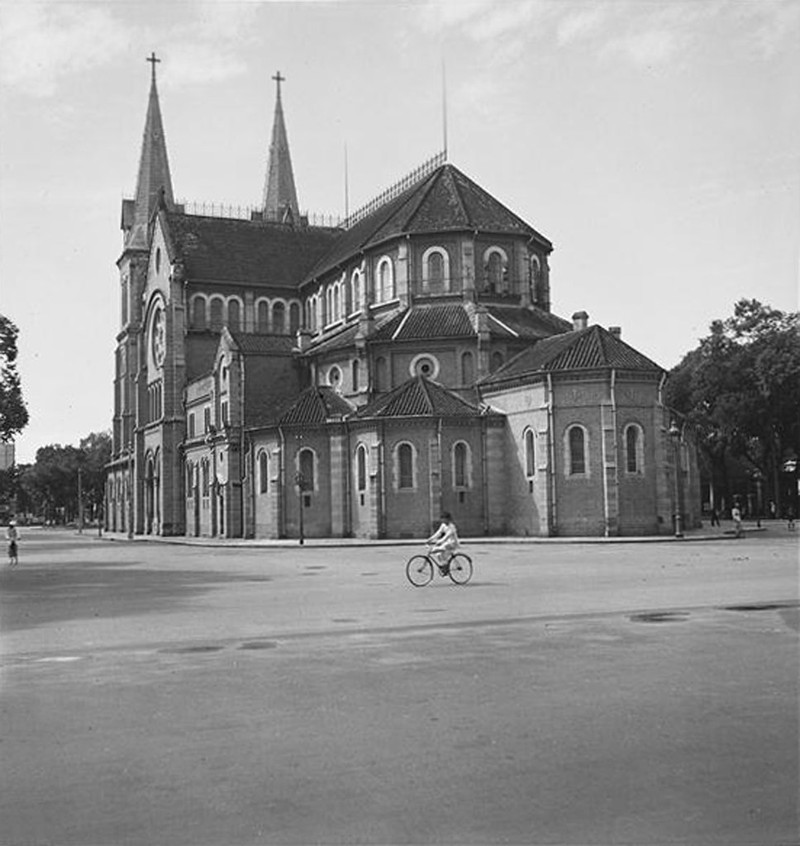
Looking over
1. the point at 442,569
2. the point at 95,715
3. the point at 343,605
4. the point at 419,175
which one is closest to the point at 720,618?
the point at 343,605

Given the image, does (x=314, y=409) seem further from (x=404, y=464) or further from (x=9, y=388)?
(x=9, y=388)

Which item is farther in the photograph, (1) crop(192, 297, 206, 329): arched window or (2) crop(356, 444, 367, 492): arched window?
(1) crop(192, 297, 206, 329): arched window

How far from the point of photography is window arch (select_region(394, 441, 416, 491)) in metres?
51.0

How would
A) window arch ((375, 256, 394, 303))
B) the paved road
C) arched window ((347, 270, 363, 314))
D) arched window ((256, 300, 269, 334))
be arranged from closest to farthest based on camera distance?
the paved road, window arch ((375, 256, 394, 303)), arched window ((347, 270, 363, 314)), arched window ((256, 300, 269, 334))

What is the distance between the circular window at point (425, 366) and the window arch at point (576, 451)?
10259 mm

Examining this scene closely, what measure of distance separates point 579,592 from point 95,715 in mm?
12579

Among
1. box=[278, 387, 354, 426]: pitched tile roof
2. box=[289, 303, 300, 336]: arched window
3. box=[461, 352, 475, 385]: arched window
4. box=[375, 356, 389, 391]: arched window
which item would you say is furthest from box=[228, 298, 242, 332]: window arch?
box=[461, 352, 475, 385]: arched window

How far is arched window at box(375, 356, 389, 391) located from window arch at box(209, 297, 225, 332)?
1924 cm

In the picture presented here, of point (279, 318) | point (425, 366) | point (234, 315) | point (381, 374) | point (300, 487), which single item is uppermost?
point (279, 318)

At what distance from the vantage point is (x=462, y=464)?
2034 inches

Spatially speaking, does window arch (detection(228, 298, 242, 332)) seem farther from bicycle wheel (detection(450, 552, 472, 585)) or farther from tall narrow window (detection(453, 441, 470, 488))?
bicycle wheel (detection(450, 552, 472, 585))

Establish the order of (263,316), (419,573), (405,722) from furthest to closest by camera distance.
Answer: (263,316)
(419,573)
(405,722)

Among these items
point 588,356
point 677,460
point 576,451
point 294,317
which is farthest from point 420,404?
point 294,317

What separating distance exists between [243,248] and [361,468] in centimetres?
2988
